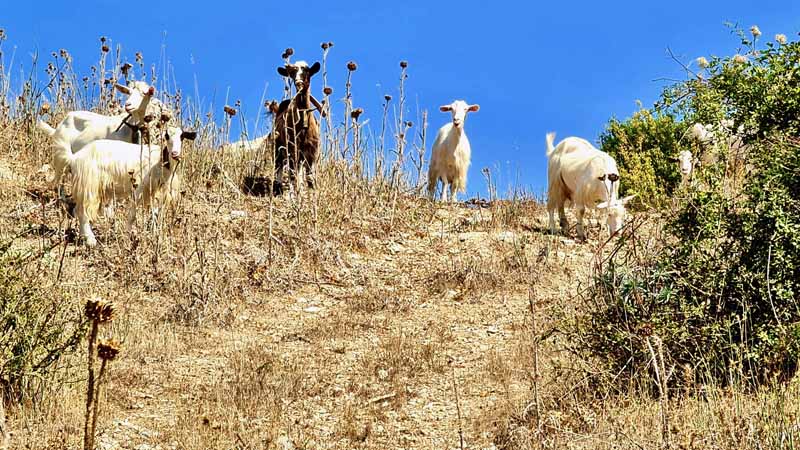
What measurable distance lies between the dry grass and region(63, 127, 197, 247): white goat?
11.4 inches

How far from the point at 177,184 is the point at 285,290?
1721 millimetres

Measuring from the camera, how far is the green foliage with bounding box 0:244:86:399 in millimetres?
5293

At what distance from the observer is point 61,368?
5559 millimetres

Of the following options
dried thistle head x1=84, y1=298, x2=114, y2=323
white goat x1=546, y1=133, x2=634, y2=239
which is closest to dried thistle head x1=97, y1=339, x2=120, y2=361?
dried thistle head x1=84, y1=298, x2=114, y2=323

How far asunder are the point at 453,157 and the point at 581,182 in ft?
11.0

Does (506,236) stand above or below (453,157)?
below

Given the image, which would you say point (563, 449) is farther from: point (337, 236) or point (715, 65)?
point (337, 236)

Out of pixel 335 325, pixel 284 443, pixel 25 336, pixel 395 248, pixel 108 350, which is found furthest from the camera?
pixel 395 248

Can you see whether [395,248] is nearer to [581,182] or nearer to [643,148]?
[581,182]

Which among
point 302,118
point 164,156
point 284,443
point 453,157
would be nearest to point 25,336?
point 284,443

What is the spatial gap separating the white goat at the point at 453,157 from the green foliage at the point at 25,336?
29.7 ft

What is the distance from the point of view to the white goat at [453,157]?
14258mm

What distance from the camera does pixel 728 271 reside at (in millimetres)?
5516

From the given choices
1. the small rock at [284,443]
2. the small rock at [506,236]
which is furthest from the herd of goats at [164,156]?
the small rock at [284,443]
